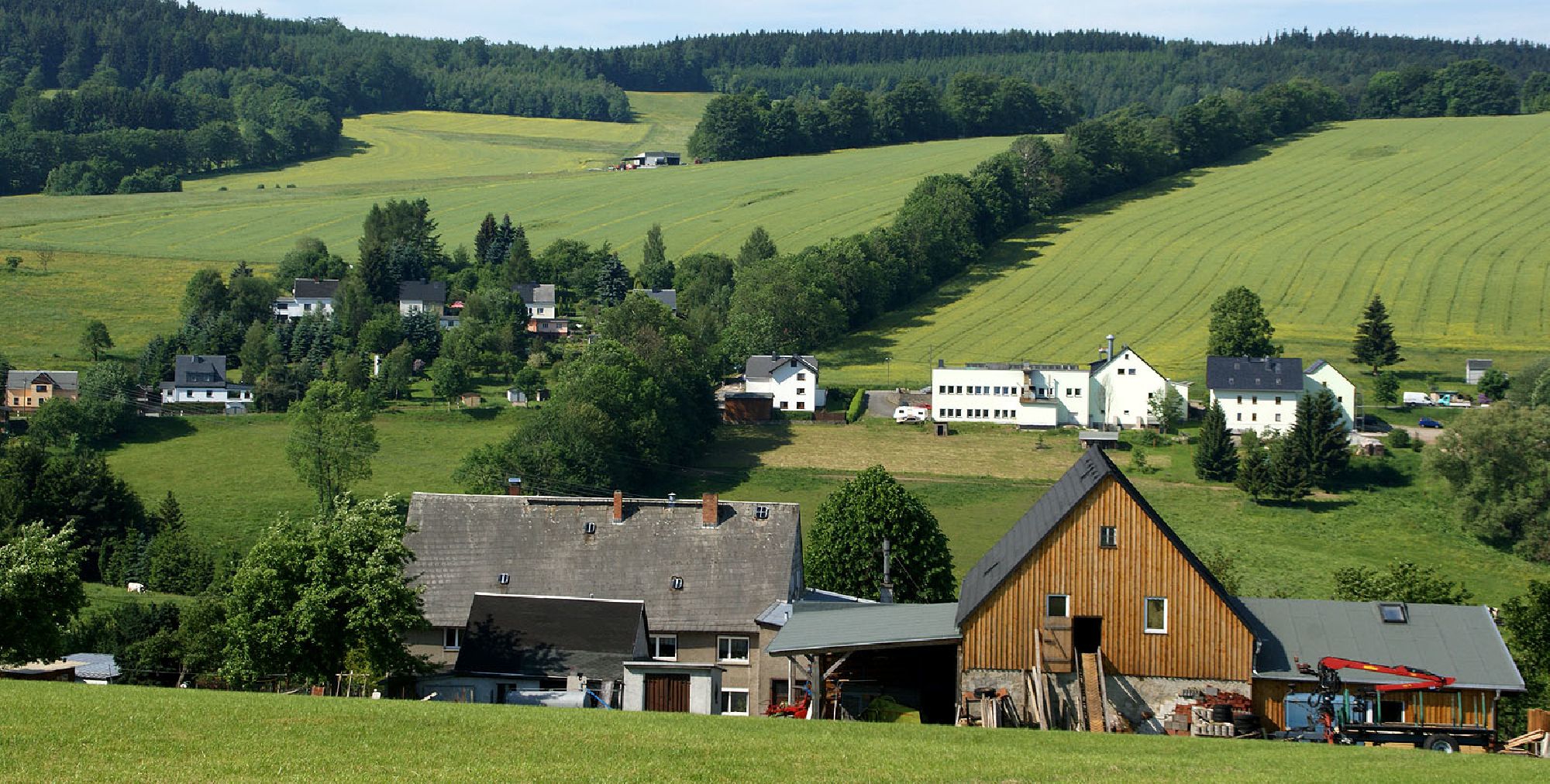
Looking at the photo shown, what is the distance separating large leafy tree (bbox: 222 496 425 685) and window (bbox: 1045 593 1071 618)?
1538 cm

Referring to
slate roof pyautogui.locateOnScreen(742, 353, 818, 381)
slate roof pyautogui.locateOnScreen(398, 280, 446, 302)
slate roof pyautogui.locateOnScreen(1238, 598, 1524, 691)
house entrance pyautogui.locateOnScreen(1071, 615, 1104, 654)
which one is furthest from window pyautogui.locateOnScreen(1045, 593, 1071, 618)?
slate roof pyautogui.locateOnScreen(398, 280, 446, 302)

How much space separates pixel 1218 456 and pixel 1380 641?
59.2 meters

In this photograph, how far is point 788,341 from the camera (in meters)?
125

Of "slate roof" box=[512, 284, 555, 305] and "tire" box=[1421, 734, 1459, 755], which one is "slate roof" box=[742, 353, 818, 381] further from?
"tire" box=[1421, 734, 1459, 755]

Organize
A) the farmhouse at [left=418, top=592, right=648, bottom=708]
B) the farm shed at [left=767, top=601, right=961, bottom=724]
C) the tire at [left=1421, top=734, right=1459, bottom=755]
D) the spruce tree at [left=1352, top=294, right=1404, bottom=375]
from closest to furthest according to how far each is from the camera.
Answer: the tire at [left=1421, top=734, right=1459, bottom=755]
the farm shed at [left=767, top=601, right=961, bottom=724]
the farmhouse at [left=418, top=592, right=648, bottom=708]
the spruce tree at [left=1352, top=294, right=1404, bottom=375]

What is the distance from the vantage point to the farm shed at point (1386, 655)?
32.1 m

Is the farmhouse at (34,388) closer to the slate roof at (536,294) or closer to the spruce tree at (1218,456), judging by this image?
the slate roof at (536,294)

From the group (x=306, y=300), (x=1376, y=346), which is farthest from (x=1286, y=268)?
(x=306, y=300)

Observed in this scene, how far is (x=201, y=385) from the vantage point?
355 feet

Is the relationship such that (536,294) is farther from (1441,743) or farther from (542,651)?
(1441,743)

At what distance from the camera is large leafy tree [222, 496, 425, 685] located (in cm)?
3841

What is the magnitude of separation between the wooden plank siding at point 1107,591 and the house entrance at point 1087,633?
179mm

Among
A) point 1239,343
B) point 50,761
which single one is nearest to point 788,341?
point 1239,343

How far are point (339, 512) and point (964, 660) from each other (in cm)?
1754
